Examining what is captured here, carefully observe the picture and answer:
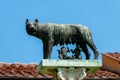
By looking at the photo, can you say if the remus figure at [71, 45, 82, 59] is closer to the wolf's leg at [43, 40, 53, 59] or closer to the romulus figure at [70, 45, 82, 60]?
the romulus figure at [70, 45, 82, 60]

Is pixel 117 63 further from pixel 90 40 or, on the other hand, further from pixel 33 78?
pixel 90 40

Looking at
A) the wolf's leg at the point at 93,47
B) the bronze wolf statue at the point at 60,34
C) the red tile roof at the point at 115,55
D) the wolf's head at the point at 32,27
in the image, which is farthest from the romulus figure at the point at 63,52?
the red tile roof at the point at 115,55

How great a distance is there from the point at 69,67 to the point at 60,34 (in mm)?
763

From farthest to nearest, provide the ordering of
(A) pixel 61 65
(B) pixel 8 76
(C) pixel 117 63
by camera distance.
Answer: (C) pixel 117 63 < (B) pixel 8 76 < (A) pixel 61 65

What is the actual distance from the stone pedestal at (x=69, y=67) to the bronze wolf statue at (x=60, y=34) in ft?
1.24

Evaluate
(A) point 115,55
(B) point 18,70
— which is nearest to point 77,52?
(B) point 18,70

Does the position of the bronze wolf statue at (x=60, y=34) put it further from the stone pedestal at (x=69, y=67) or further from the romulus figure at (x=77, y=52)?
the stone pedestal at (x=69, y=67)

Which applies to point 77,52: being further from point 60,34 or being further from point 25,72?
point 25,72

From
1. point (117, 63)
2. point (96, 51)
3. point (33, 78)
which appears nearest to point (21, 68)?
point (33, 78)

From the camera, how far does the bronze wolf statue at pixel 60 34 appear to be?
13414mm

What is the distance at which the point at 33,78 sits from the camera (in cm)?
2122

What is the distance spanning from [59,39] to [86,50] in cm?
61

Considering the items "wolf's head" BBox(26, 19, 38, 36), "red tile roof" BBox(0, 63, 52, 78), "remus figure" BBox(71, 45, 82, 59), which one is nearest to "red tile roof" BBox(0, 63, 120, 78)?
"red tile roof" BBox(0, 63, 52, 78)

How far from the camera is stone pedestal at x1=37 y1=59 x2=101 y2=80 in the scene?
13008 mm
